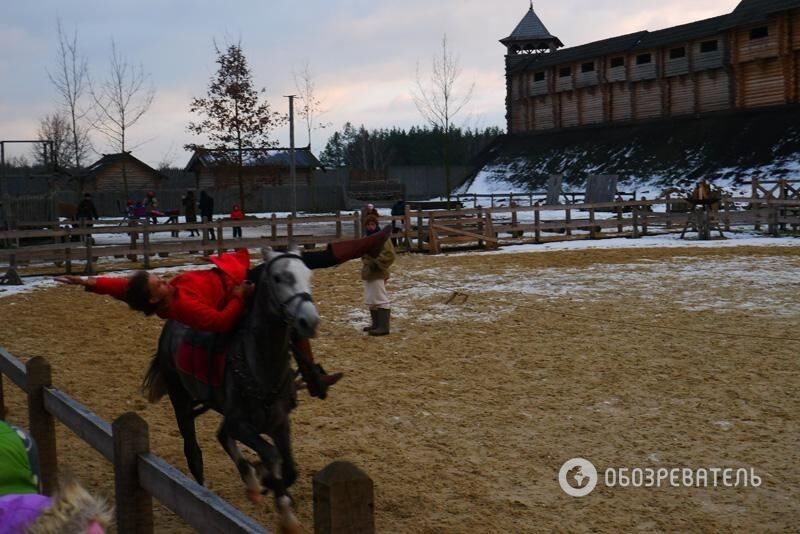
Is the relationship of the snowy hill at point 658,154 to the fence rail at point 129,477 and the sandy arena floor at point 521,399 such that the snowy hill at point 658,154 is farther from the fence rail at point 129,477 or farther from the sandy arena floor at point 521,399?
the fence rail at point 129,477

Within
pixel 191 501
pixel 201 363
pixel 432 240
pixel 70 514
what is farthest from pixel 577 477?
pixel 432 240

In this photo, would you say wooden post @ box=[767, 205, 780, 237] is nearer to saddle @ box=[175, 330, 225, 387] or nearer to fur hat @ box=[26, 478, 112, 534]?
saddle @ box=[175, 330, 225, 387]

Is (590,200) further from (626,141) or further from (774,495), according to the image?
(774,495)

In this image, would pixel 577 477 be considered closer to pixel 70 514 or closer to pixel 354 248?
pixel 354 248

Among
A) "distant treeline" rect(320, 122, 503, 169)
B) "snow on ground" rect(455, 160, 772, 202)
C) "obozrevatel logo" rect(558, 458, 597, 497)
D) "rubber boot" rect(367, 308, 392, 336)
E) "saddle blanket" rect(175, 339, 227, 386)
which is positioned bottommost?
"obozrevatel logo" rect(558, 458, 597, 497)

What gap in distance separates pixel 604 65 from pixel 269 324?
54614 mm

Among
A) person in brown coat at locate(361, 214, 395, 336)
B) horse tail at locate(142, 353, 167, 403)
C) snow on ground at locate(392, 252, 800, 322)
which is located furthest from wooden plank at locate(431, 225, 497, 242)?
horse tail at locate(142, 353, 167, 403)

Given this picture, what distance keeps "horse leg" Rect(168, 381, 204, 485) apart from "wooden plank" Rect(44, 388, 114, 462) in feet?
2.99

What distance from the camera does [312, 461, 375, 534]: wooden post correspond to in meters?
2.48

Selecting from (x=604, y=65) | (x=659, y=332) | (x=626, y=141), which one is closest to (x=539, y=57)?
(x=604, y=65)

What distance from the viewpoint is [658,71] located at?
5234 cm

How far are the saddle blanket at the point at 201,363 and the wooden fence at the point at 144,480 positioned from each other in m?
0.77

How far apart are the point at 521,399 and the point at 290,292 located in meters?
3.97

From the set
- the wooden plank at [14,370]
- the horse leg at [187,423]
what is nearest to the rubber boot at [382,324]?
the horse leg at [187,423]
